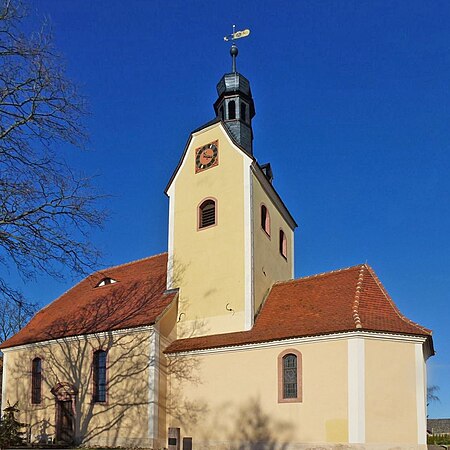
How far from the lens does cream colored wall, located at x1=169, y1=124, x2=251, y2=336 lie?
76.0 feet

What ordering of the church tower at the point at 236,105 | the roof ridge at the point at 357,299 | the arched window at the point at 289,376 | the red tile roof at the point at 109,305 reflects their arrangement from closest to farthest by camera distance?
the roof ridge at the point at 357,299 < the arched window at the point at 289,376 < the red tile roof at the point at 109,305 < the church tower at the point at 236,105

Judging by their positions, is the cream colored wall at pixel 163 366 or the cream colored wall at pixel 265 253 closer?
the cream colored wall at pixel 163 366

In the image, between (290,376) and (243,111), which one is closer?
(290,376)

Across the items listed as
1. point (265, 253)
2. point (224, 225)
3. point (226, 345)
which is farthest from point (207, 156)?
point (226, 345)

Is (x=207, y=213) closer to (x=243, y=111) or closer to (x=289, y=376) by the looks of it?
(x=243, y=111)

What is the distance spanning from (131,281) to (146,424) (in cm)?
806

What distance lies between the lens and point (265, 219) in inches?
1006

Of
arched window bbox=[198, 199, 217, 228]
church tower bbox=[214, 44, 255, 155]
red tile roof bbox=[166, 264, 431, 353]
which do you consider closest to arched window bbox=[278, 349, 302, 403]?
red tile roof bbox=[166, 264, 431, 353]

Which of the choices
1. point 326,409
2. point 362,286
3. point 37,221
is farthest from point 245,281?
point 37,221

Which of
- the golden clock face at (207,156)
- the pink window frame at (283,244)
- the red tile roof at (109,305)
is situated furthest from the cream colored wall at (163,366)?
the golden clock face at (207,156)

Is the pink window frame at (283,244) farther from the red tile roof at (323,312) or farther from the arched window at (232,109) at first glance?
the arched window at (232,109)

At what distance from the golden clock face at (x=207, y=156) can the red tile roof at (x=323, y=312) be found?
20.9ft

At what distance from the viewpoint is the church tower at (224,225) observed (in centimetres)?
2316

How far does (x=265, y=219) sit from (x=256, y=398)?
8253mm
